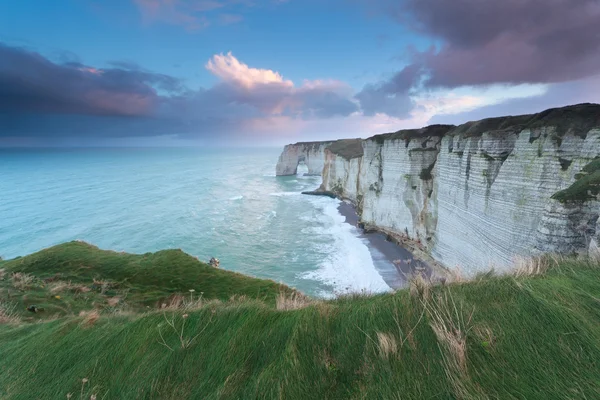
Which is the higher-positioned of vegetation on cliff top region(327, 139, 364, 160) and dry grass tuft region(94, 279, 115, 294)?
→ vegetation on cliff top region(327, 139, 364, 160)

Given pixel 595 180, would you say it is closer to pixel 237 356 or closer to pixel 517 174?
pixel 517 174

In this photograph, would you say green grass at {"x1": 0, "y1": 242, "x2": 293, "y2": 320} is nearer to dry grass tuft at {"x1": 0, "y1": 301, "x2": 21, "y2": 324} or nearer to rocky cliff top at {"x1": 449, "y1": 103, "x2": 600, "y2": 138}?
dry grass tuft at {"x1": 0, "y1": 301, "x2": 21, "y2": 324}

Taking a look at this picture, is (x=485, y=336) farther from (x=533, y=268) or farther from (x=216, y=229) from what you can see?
(x=216, y=229)

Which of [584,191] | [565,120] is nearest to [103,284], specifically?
[584,191]

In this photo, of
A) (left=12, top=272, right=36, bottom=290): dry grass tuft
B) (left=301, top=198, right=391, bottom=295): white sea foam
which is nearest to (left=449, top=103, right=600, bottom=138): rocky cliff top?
(left=301, top=198, right=391, bottom=295): white sea foam

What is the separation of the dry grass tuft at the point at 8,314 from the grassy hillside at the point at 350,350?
87.5 inches

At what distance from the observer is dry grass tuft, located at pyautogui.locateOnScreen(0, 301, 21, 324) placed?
646 centimetres

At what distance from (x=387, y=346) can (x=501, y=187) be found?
16.6 m

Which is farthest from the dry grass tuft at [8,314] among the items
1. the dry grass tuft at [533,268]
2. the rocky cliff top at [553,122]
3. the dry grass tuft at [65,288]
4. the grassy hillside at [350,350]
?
the rocky cliff top at [553,122]

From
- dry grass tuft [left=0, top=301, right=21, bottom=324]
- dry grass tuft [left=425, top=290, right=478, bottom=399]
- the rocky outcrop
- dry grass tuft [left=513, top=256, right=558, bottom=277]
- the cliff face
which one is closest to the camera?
dry grass tuft [left=425, top=290, right=478, bottom=399]

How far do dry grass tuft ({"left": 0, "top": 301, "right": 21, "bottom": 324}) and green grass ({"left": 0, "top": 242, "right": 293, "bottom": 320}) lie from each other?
2.17 feet

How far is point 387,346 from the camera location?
9.75 ft

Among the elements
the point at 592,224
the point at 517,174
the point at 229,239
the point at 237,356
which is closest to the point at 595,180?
the point at 592,224

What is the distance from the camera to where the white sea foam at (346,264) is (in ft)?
68.4
